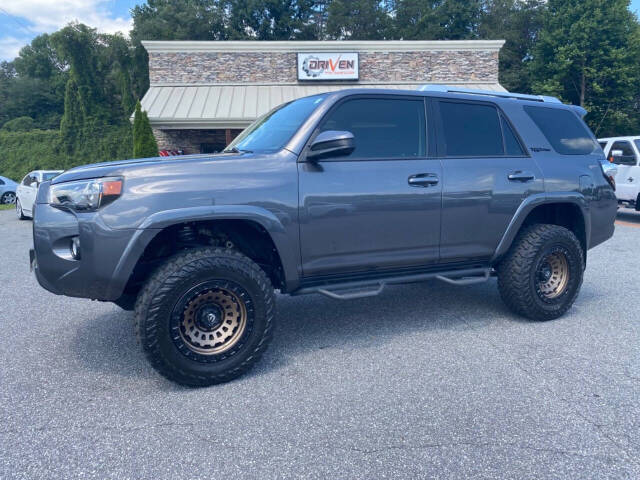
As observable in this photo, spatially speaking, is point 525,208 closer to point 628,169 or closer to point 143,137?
point 628,169

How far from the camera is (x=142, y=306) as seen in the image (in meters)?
3.10

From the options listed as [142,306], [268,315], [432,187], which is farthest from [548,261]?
[142,306]

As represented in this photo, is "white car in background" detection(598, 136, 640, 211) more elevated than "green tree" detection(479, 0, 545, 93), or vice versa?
"green tree" detection(479, 0, 545, 93)

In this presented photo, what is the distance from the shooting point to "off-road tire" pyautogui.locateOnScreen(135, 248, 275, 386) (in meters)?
3.08

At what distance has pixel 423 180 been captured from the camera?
12.7 ft

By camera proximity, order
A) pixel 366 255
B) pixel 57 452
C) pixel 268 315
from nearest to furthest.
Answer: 1. pixel 57 452
2. pixel 268 315
3. pixel 366 255

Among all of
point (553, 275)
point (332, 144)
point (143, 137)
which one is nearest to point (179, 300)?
point (332, 144)

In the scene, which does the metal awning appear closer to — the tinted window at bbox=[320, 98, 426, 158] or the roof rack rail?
the roof rack rail

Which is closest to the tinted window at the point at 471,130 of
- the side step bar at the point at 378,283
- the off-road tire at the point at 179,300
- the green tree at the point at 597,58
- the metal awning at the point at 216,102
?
the side step bar at the point at 378,283

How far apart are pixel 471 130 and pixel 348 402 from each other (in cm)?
255

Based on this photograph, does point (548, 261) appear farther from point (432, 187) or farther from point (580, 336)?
point (432, 187)

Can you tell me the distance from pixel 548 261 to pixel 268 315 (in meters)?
2.72

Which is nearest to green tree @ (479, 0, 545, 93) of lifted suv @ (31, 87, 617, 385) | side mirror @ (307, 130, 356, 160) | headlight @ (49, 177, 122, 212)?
lifted suv @ (31, 87, 617, 385)

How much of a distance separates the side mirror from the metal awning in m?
13.9
